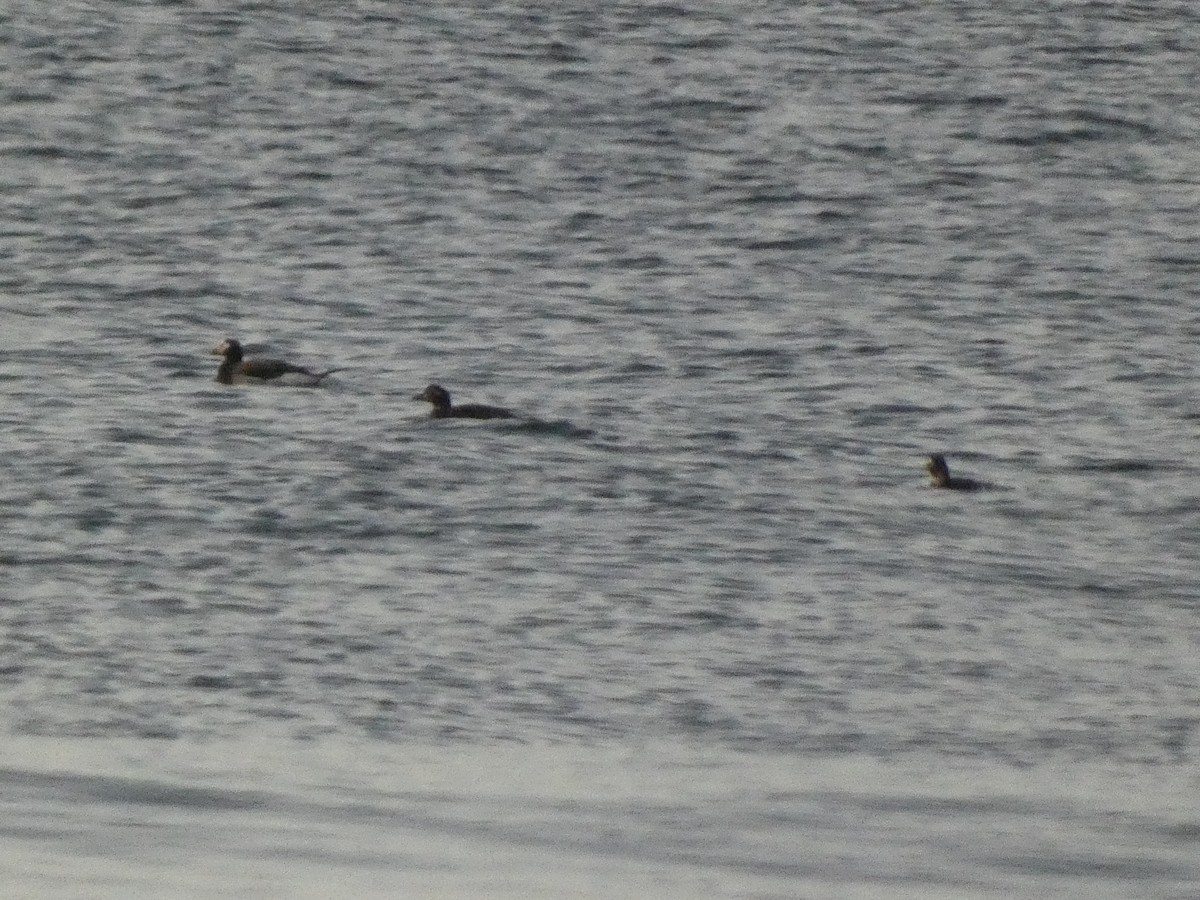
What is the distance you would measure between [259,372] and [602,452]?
287 cm

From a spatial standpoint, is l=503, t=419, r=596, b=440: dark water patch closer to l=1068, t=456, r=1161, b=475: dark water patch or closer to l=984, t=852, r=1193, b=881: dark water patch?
l=1068, t=456, r=1161, b=475: dark water patch

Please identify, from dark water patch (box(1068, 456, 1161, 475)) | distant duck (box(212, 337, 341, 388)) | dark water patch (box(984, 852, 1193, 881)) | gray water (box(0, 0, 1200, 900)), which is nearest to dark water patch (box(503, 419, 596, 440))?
gray water (box(0, 0, 1200, 900))

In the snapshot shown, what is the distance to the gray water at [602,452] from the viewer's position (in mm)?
10539

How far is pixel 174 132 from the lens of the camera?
92.7ft

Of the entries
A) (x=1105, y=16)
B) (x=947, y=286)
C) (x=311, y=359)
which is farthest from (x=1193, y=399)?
(x=1105, y=16)

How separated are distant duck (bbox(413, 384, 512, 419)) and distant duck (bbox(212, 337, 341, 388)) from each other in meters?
1.06

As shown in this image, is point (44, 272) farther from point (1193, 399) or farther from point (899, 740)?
point (899, 740)

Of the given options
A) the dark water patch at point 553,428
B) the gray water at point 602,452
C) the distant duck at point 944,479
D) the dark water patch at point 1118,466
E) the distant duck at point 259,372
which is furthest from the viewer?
the distant duck at point 259,372

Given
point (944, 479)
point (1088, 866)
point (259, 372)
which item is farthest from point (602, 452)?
point (1088, 866)

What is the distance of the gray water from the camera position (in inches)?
415

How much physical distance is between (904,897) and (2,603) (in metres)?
5.22

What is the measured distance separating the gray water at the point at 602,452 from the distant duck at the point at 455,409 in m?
0.18

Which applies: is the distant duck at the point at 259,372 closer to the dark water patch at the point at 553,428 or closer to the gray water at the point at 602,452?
the gray water at the point at 602,452

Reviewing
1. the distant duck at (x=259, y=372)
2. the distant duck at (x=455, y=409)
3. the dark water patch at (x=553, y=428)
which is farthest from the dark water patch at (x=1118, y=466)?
the distant duck at (x=259, y=372)
